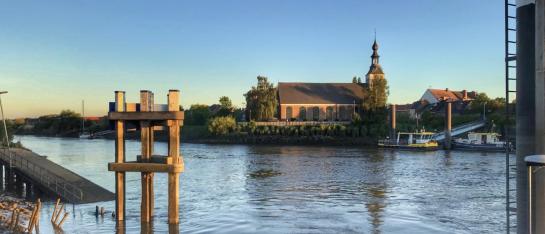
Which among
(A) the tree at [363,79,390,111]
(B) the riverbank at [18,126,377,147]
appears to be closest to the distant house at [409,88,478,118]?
(A) the tree at [363,79,390,111]

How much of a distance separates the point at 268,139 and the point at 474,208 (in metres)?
88.4

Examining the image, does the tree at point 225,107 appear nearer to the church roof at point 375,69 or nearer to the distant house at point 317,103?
the distant house at point 317,103

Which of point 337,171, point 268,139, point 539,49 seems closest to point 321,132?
point 268,139

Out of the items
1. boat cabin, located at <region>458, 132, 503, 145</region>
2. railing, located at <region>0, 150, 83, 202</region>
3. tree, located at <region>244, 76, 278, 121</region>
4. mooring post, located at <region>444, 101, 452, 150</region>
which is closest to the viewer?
railing, located at <region>0, 150, 83, 202</region>

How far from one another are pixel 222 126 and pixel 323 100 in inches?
1067

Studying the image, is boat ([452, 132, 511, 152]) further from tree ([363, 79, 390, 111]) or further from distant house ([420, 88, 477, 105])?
distant house ([420, 88, 477, 105])

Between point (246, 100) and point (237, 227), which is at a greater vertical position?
point (246, 100)

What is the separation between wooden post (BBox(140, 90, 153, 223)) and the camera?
19.4 meters

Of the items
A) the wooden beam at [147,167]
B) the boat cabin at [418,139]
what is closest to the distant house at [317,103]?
the boat cabin at [418,139]

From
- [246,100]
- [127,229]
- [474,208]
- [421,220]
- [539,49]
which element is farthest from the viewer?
[246,100]

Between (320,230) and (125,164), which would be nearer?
(125,164)

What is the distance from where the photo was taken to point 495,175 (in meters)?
45.2

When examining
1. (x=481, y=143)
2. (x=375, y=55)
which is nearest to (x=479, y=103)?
(x=375, y=55)

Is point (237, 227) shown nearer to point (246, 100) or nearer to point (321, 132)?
point (321, 132)
